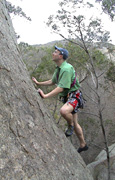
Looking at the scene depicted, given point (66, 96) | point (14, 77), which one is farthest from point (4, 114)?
point (66, 96)

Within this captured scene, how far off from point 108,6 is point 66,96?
4847mm

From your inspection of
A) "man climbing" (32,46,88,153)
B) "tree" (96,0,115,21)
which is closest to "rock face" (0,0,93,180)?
"man climbing" (32,46,88,153)

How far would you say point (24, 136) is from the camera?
6.00 ft

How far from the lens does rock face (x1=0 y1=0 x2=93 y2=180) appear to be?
5.34ft

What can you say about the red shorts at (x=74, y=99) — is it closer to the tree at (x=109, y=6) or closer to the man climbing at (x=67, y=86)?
the man climbing at (x=67, y=86)

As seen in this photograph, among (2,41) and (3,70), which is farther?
(2,41)

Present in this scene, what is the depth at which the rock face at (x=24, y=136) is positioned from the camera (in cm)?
163

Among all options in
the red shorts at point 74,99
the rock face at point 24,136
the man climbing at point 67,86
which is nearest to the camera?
the rock face at point 24,136

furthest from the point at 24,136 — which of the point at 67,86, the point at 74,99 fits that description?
the point at 74,99

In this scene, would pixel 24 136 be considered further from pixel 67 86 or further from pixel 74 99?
pixel 74 99

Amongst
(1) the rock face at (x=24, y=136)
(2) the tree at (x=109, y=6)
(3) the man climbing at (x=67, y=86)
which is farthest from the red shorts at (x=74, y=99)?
(2) the tree at (x=109, y=6)

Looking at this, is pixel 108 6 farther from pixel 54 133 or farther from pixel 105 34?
pixel 54 133

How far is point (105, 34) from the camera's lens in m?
7.08

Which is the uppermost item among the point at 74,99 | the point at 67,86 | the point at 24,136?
the point at 24,136
